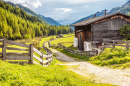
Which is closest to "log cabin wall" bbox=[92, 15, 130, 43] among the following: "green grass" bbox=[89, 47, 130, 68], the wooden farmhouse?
the wooden farmhouse

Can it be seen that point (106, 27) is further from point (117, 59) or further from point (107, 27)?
point (117, 59)

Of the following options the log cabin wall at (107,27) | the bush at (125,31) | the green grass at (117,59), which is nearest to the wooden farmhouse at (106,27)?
the log cabin wall at (107,27)

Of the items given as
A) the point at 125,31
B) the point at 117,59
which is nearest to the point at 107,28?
the point at 125,31

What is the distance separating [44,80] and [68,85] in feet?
4.32

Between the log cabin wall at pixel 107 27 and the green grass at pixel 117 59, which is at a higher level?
the log cabin wall at pixel 107 27

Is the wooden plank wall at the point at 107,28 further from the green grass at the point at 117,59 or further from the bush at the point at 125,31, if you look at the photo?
the green grass at the point at 117,59

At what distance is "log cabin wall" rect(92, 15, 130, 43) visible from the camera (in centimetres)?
2392

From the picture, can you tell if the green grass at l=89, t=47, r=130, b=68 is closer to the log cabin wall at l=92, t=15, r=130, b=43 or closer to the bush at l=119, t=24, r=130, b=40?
the log cabin wall at l=92, t=15, r=130, b=43

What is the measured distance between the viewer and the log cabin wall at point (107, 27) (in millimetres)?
23922

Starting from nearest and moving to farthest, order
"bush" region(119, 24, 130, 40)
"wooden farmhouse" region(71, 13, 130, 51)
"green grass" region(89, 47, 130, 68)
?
"green grass" region(89, 47, 130, 68) → "bush" region(119, 24, 130, 40) → "wooden farmhouse" region(71, 13, 130, 51)

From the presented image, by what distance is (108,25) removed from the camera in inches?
945

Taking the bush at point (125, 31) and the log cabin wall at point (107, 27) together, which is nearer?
the bush at point (125, 31)

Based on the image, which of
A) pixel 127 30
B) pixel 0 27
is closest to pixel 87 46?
pixel 127 30

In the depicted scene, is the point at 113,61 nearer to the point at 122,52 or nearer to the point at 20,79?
the point at 122,52
